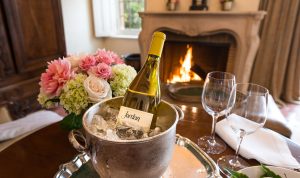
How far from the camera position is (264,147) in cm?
71

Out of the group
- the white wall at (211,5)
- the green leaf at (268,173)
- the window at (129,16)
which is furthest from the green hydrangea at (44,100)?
the window at (129,16)

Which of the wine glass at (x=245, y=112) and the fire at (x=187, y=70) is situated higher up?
the wine glass at (x=245, y=112)

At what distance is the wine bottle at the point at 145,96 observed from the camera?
0.50 m

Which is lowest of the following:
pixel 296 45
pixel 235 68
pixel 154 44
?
pixel 235 68

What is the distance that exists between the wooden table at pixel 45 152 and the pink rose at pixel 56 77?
0.64 feet

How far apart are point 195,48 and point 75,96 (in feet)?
7.46

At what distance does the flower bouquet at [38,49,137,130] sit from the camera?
2.03ft

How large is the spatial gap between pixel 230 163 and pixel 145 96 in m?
0.33

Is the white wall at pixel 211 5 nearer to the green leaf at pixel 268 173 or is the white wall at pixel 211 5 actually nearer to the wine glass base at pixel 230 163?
the wine glass base at pixel 230 163

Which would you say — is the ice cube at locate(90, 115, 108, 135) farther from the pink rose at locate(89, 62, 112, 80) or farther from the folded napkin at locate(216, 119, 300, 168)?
the folded napkin at locate(216, 119, 300, 168)

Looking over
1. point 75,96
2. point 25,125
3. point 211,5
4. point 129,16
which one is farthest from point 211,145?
point 129,16

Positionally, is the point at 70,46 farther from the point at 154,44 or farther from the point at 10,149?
the point at 154,44

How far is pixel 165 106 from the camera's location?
1.77 feet

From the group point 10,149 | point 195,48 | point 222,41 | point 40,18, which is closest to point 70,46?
point 40,18
